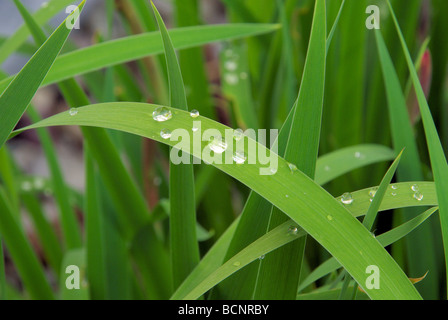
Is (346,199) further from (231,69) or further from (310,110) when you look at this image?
(231,69)

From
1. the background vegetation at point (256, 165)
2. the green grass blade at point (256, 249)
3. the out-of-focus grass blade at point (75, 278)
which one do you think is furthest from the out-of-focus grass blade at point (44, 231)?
the green grass blade at point (256, 249)

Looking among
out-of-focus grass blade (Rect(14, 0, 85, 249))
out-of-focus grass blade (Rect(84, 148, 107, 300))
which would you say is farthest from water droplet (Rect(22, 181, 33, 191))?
out-of-focus grass blade (Rect(84, 148, 107, 300))

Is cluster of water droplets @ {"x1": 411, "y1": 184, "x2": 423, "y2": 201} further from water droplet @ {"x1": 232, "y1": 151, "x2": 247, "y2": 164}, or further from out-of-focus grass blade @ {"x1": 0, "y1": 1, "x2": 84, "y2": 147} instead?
out-of-focus grass blade @ {"x1": 0, "y1": 1, "x2": 84, "y2": 147}

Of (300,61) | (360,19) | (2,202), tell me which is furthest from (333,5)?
(2,202)

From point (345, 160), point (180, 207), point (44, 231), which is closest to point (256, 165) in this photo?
point (180, 207)

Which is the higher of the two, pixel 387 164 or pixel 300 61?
pixel 300 61

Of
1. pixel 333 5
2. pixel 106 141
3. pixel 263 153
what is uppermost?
pixel 333 5
